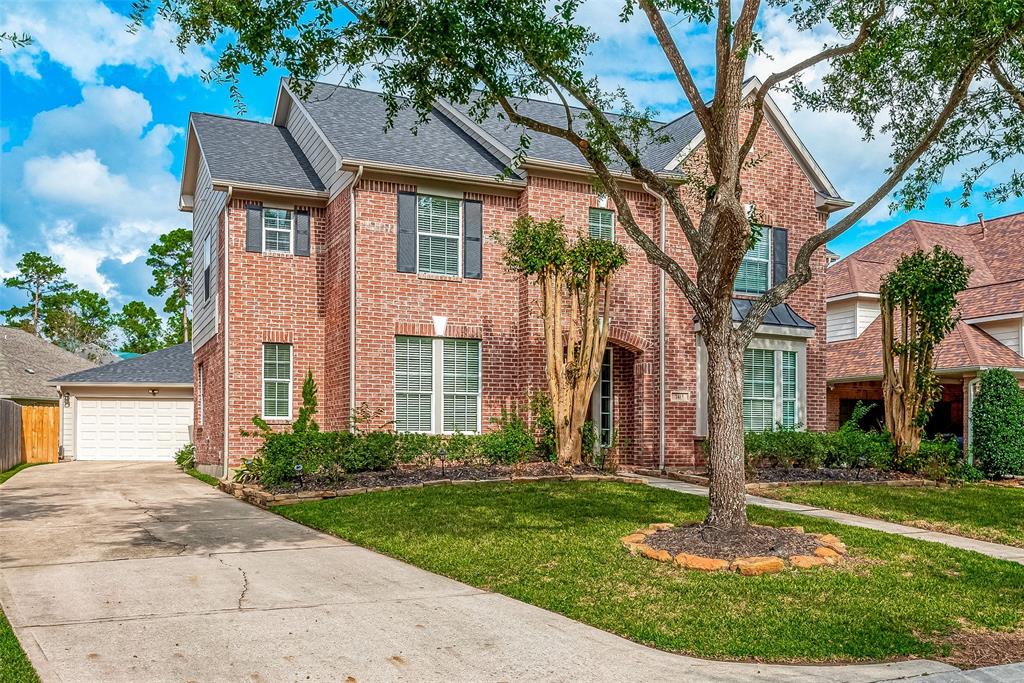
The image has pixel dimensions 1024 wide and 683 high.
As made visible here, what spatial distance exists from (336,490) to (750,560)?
7.18 m

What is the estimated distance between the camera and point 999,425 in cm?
1820

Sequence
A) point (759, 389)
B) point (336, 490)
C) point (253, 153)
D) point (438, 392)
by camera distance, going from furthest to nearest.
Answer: point (253, 153)
point (759, 389)
point (438, 392)
point (336, 490)

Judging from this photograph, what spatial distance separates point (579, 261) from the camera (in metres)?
15.4

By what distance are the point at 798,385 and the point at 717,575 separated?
11453mm

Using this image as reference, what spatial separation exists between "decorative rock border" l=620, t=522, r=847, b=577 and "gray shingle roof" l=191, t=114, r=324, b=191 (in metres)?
11.6

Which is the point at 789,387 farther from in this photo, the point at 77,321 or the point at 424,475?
the point at 77,321

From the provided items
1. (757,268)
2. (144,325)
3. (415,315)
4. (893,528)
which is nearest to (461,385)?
(415,315)

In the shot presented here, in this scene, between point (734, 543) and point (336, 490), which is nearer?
point (734, 543)

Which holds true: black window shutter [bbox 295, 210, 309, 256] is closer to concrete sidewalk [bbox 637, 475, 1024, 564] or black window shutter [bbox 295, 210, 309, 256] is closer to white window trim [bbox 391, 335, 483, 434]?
white window trim [bbox 391, 335, 483, 434]

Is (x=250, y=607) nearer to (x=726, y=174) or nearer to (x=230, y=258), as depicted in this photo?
(x=726, y=174)

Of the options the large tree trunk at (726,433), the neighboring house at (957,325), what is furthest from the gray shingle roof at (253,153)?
the neighboring house at (957,325)

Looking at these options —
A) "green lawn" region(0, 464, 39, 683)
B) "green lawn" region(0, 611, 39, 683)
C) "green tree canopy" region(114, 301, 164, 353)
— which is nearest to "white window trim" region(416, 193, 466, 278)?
"green lawn" region(0, 464, 39, 683)

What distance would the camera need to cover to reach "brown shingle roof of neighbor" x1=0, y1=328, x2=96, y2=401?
33094 mm

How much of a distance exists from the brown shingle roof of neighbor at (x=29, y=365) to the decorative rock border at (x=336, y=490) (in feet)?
65.6
